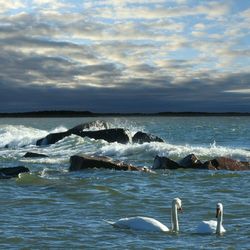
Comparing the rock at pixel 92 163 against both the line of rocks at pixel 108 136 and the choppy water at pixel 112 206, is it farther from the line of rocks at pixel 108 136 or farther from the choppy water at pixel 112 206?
the line of rocks at pixel 108 136

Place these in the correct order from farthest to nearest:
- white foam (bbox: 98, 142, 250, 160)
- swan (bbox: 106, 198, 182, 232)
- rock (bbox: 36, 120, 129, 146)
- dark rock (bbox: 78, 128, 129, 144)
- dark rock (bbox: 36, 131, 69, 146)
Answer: dark rock (bbox: 36, 131, 69, 146), rock (bbox: 36, 120, 129, 146), dark rock (bbox: 78, 128, 129, 144), white foam (bbox: 98, 142, 250, 160), swan (bbox: 106, 198, 182, 232)

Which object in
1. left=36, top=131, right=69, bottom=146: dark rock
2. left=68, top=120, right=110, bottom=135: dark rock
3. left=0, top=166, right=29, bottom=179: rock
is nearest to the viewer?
left=0, top=166, right=29, bottom=179: rock

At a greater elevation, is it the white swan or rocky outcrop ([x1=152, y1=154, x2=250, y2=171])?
rocky outcrop ([x1=152, y1=154, x2=250, y2=171])

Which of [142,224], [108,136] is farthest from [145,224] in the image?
[108,136]

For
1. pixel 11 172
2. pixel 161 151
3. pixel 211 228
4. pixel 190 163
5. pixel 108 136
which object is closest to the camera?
pixel 211 228

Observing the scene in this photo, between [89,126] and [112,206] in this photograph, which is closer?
[112,206]

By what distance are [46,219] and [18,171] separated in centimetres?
880

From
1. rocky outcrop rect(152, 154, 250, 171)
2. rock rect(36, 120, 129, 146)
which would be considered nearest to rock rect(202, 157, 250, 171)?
rocky outcrop rect(152, 154, 250, 171)

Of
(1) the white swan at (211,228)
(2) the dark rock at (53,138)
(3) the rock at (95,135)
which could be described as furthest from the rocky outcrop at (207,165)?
(2) the dark rock at (53,138)

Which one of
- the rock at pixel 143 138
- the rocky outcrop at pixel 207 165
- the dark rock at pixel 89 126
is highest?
the dark rock at pixel 89 126

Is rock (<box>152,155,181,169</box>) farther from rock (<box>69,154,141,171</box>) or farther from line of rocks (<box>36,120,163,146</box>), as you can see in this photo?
line of rocks (<box>36,120,163,146</box>)

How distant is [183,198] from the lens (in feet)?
52.9

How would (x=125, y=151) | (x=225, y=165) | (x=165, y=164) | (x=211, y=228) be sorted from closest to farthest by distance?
(x=211, y=228)
(x=225, y=165)
(x=165, y=164)
(x=125, y=151)

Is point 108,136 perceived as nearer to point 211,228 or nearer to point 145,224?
point 145,224
